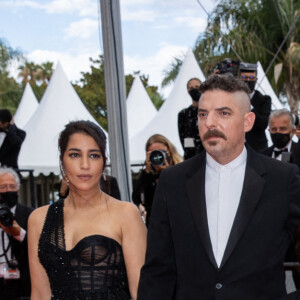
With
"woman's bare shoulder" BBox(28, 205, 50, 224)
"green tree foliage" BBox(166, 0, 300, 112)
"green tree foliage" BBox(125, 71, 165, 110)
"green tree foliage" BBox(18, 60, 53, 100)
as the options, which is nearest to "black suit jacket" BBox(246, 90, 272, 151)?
"woman's bare shoulder" BBox(28, 205, 50, 224)

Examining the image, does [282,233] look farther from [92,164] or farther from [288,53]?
[288,53]

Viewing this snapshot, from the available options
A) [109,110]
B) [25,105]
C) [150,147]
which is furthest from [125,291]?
[25,105]

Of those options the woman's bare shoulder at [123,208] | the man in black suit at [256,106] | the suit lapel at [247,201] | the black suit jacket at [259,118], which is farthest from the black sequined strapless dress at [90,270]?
the black suit jacket at [259,118]

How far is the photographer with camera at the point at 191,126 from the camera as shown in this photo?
5250mm

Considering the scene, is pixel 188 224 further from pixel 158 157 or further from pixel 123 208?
pixel 158 157

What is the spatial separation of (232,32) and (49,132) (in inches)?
765

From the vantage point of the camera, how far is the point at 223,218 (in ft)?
7.89

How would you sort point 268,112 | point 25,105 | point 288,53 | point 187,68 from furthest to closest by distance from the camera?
point 288,53 → point 25,105 → point 187,68 → point 268,112

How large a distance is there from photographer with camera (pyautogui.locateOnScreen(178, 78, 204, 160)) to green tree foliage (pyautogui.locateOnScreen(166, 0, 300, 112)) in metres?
22.9

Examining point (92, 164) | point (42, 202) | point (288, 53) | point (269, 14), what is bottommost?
point (42, 202)

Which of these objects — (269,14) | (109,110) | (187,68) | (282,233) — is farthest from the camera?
(269,14)

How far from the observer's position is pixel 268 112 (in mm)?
5004

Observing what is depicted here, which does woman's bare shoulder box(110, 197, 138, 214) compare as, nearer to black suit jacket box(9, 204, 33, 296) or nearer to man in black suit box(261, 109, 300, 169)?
black suit jacket box(9, 204, 33, 296)

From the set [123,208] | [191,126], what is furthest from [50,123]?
[123,208]
